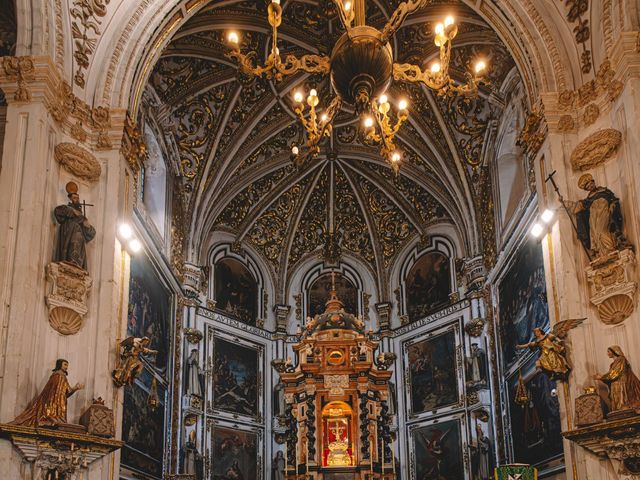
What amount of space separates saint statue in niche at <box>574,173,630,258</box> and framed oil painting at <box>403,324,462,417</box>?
30.4 ft

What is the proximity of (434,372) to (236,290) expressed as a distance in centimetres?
567

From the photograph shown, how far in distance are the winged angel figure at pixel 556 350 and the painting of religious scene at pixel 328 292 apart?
1201 cm

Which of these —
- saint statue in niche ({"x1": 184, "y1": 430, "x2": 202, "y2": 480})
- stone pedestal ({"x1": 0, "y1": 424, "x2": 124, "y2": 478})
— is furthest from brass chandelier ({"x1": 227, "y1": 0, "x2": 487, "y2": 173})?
saint statue in niche ({"x1": 184, "y1": 430, "x2": 202, "y2": 480})

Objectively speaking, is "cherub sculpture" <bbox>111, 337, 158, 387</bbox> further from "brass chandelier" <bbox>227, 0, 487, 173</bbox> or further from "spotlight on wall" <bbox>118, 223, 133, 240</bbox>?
"brass chandelier" <bbox>227, 0, 487, 173</bbox>

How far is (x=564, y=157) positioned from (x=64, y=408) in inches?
294

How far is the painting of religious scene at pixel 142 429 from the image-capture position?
13695mm

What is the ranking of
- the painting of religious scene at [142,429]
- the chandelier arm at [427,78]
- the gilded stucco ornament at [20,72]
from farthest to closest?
the painting of religious scene at [142,429] < the gilded stucco ornament at [20,72] < the chandelier arm at [427,78]

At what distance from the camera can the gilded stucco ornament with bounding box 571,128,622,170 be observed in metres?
10.5

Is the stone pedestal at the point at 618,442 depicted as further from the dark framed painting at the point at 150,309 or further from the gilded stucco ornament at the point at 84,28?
the gilded stucco ornament at the point at 84,28

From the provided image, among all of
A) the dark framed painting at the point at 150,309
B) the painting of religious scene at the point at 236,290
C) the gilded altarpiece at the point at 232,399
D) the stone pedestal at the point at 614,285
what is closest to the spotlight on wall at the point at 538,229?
the stone pedestal at the point at 614,285

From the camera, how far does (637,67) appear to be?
10281mm

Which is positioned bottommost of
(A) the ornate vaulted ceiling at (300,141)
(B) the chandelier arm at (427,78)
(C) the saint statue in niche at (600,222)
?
(C) the saint statue in niche at (600,222)

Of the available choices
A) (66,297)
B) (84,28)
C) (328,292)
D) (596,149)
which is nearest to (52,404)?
(66,297)

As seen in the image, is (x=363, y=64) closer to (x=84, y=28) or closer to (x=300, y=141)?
(x=84, y=28)
